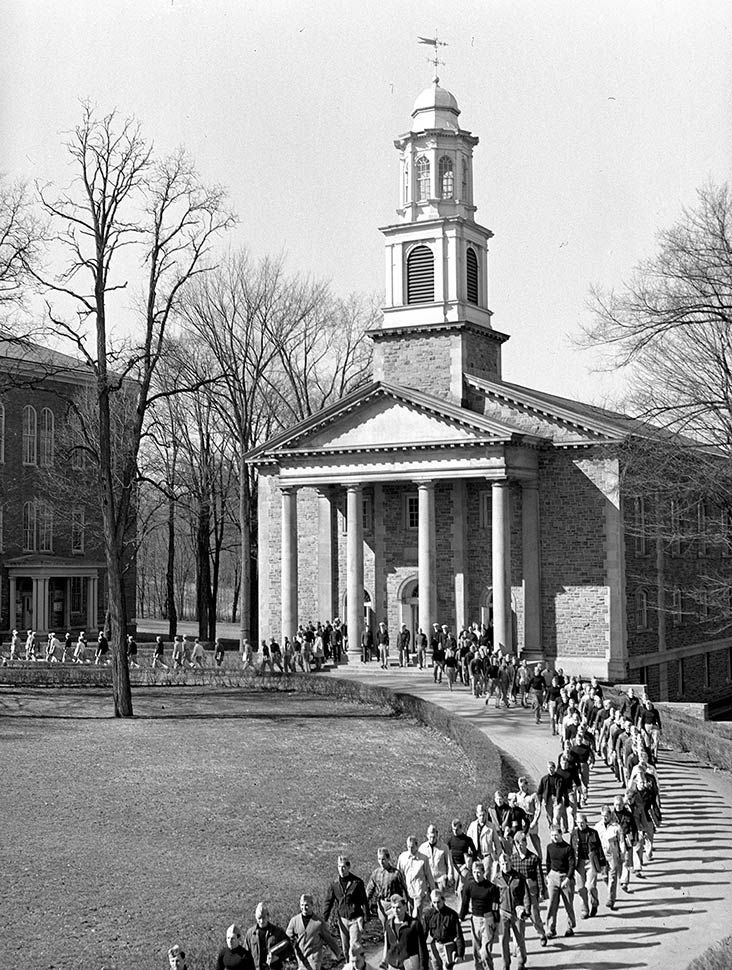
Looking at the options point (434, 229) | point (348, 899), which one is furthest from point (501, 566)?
point (348, 899)

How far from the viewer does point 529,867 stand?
14125 mm

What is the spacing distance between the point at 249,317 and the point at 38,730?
93.5ft

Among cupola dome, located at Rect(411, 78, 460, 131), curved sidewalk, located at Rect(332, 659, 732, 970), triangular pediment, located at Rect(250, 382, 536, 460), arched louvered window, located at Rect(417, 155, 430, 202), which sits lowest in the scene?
curved sidewalk, located at Rect(332, 659, 732, 970)

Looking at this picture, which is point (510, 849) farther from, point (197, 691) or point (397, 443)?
point (397, 443)

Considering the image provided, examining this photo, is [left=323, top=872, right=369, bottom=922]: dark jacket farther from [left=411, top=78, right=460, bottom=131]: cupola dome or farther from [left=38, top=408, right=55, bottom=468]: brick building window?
[left=38, top=408, right=55, bottom=468]: brick building window

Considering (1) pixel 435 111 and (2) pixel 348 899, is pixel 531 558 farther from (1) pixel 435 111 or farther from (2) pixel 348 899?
(2) pixel 348 899

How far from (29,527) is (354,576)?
25422mm

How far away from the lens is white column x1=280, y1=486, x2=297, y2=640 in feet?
149

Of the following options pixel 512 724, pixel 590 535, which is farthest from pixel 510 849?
pixel 590 535

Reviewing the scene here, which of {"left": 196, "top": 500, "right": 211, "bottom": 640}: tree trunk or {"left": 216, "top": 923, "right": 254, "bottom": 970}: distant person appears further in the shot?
{"left": 196, "top": 500, "right": 211, "bottom": 640}: tree trunk

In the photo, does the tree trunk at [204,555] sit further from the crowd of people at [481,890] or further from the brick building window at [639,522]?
the crowd of people at [481,890]

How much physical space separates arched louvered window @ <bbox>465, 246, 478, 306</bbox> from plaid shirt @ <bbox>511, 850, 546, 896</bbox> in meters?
34.9

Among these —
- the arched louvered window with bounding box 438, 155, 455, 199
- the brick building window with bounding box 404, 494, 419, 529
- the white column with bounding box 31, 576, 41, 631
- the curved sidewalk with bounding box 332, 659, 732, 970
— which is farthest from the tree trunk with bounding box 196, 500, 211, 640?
the curved sidewalk with bounding box 332, 659, 732, 970

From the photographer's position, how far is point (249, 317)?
181ft
